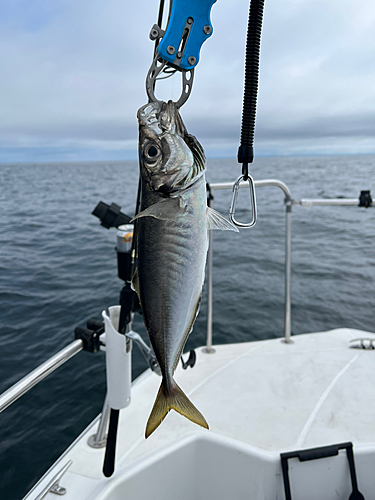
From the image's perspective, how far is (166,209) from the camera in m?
0.87

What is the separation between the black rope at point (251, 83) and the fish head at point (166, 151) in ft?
0.50

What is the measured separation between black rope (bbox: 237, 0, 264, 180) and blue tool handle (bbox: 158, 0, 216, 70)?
11 centimetres

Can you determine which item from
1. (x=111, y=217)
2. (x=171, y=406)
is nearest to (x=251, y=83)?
(x=171, y=406)

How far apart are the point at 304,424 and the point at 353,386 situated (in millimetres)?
503

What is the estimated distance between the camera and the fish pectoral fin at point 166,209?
85 centimetres

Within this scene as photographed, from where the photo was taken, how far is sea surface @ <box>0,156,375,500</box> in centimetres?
367

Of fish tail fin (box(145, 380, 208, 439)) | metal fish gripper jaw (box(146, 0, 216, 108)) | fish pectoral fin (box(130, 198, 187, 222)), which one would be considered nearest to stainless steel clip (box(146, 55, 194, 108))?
metal fish gripper jaw (box(146, 0, 216, 108))

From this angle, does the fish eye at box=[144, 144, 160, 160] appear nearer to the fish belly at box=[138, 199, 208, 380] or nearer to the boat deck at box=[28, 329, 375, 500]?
the fish belly at box=[138, 199, 208, 380]

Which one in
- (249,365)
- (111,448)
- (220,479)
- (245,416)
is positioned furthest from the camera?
(249,365)

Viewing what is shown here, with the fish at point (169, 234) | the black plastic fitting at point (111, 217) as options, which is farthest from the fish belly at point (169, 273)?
the black plastic fitting at point (111, 217)

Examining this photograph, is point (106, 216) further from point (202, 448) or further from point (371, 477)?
point (371, 477)

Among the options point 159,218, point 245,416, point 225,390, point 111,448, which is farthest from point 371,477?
point 159,218

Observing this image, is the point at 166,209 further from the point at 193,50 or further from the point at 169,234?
the point at 193,50

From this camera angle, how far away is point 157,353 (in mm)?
936
